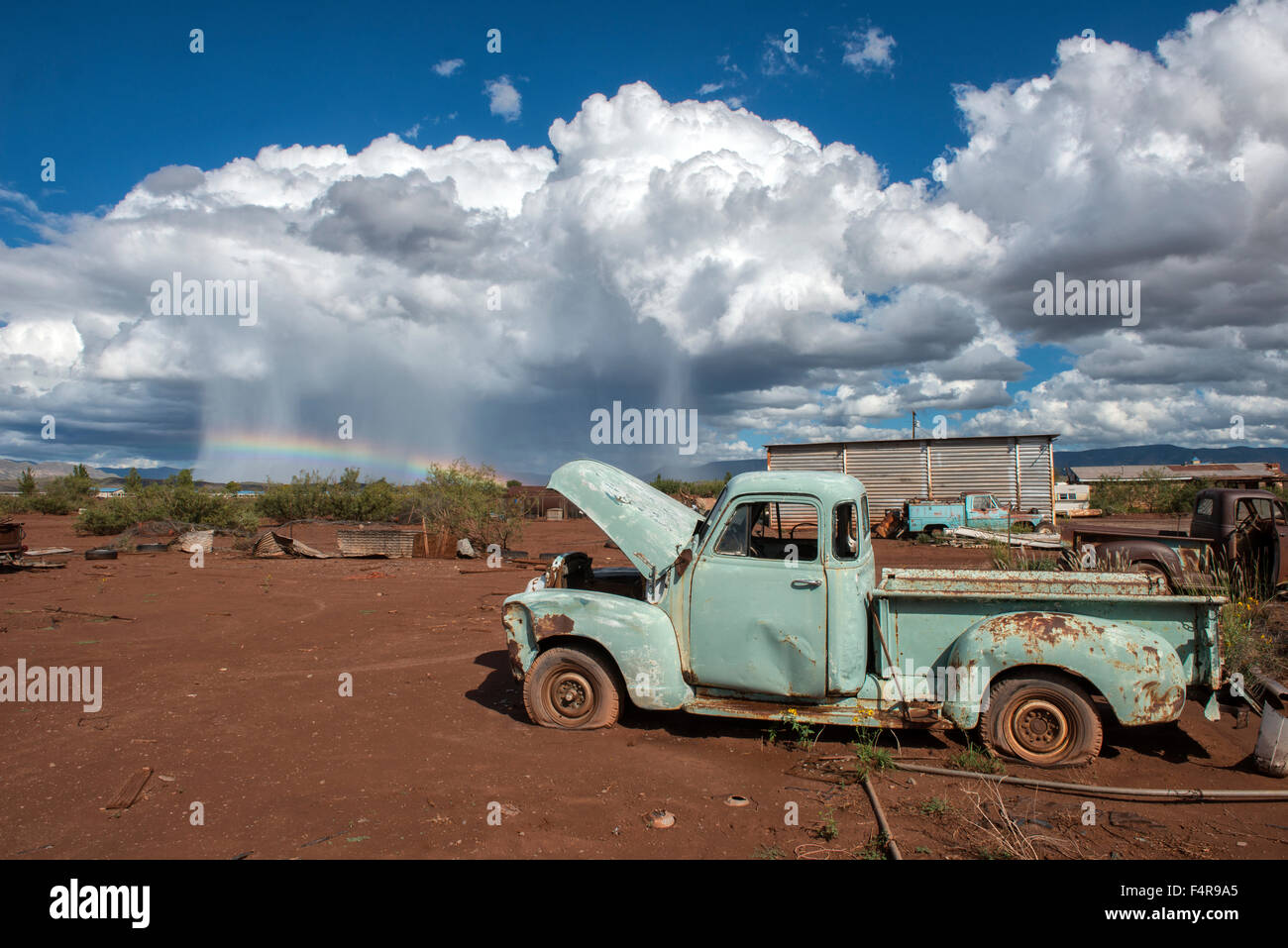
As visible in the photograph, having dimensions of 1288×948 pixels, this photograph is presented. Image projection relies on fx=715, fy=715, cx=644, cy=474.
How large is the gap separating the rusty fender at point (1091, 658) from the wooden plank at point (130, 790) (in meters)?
5.30

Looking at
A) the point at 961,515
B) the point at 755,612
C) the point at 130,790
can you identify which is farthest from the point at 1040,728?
the point at 961,515

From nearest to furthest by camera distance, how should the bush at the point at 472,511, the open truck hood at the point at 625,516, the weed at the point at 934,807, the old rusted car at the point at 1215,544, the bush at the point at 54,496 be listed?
the weed at the point at 934,807, the open truck hood at the point at 625,516, the old rusted car at the point at 1215,544, the bush at the point at 472,511, the bush at the point at 54,496

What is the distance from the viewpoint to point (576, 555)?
274 inches

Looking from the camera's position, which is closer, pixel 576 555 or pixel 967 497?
pixel 576 555

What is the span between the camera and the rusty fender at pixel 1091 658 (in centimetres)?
462

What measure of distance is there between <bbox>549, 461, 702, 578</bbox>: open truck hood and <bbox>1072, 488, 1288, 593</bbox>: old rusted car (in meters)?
6.48

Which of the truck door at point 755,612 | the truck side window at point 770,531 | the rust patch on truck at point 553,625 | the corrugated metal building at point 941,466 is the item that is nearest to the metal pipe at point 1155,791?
the truck door at point 755,612

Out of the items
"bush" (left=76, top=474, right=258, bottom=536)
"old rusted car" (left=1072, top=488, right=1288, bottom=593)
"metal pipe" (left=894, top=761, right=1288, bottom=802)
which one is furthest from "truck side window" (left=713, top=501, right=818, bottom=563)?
"bush" (left=76, top=474, right=258, bottom=536)

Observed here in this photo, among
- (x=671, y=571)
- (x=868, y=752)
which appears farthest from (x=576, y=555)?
(x=868, y=752)

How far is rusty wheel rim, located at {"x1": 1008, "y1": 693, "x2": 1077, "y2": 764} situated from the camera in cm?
484

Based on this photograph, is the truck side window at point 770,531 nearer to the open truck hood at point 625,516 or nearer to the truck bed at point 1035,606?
the open truck hood at point 625,516

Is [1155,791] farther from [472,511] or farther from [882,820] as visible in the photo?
[472,511]

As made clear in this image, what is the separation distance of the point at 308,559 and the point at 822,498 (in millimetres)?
16202
